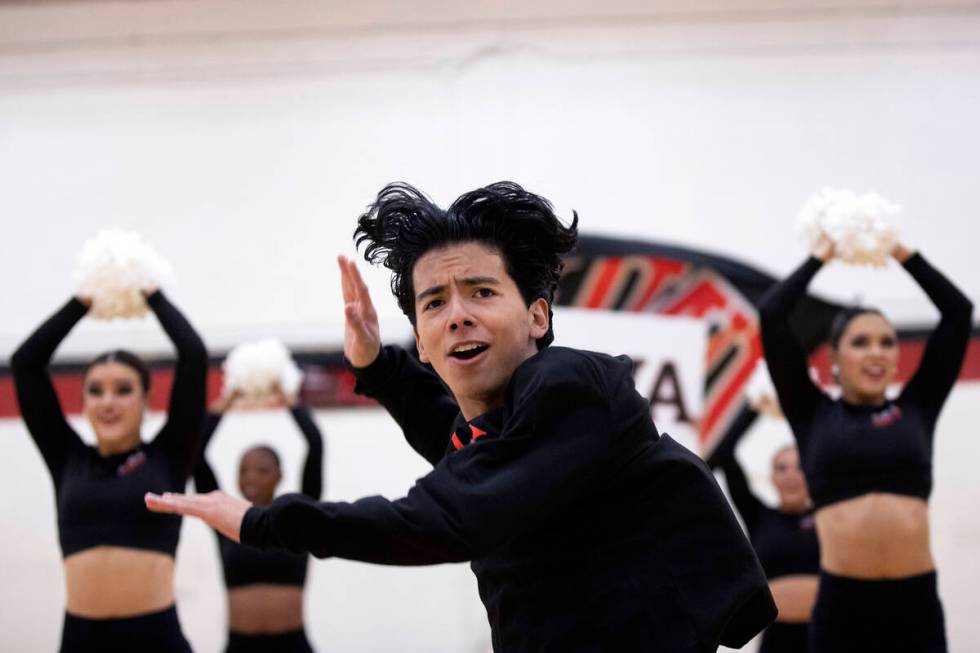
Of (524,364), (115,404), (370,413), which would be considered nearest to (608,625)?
(524,364)

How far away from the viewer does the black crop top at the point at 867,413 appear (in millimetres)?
3385

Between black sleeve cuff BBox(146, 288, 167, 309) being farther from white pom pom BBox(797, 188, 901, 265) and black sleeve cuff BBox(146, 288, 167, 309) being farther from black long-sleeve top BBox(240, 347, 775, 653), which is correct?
black long-sleeve top BBox(240, 347, 775, 653)

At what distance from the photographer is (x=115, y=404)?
359 centimetres

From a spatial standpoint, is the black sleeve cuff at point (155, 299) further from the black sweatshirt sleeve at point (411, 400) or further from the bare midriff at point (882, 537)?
the bare midriff at point (882, 537)

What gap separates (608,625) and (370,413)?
381 cm

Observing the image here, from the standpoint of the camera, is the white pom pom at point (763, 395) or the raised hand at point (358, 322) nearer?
the raised hand at point (358, 322)

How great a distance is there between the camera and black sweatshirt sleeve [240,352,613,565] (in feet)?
4.39

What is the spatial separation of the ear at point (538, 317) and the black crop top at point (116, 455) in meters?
2.02

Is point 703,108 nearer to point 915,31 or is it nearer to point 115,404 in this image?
point 915,31

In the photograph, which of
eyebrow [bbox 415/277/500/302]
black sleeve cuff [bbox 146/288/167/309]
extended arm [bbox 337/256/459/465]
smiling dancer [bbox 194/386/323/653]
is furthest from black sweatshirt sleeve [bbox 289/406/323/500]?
eyebrow [bbox 415/277/500/302]

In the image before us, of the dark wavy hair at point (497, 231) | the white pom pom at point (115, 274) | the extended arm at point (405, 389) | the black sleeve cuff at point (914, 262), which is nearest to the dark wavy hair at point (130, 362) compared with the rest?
the white pom pom at point (115, 274)

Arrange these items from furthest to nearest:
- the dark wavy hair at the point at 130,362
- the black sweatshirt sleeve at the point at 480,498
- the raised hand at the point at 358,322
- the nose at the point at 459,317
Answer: the dark wavy hair at the point at 130,362
the raised hand at the point at 358,322
the nose at the point at 459,317
the black sweatshirt sleeve at the point at 480,498

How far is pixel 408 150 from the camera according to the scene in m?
5.31

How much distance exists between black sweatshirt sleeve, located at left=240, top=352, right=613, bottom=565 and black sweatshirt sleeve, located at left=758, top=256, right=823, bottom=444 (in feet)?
7.01
